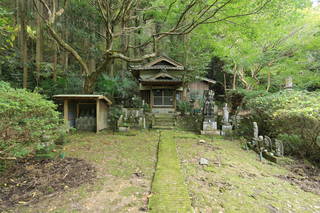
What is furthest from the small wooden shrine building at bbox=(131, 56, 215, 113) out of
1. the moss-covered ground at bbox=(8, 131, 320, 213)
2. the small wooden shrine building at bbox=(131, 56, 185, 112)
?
the moss-covered ground at bbox=(8, 131, 320, 213)

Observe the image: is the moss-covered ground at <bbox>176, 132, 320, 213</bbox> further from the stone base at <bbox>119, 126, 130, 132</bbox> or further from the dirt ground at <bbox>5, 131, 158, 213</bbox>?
the stone base at <bbox>119, 126, 130, 132</bbox>

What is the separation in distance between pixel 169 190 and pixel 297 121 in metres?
5.21

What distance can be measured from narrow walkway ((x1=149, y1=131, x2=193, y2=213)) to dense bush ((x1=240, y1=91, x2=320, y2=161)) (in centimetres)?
429

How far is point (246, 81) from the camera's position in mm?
14164

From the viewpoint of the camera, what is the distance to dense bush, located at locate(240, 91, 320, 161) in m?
4.52

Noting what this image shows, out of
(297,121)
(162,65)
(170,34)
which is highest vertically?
(162,65)

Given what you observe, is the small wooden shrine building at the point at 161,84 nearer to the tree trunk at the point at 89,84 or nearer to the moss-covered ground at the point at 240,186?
the tree trunk at the point at 89,84

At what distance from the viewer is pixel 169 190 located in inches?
117

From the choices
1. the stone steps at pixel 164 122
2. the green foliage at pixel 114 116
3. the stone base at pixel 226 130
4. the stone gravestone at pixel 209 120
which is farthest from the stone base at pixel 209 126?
the green foliage at pixel 114 116

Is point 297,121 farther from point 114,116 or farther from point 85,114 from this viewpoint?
point 85,114

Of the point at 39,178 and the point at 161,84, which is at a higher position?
the point at 161,84

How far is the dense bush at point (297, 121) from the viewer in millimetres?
4520

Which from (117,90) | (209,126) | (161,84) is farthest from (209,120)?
(117,90)

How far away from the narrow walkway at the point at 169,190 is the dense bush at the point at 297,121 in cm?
429
